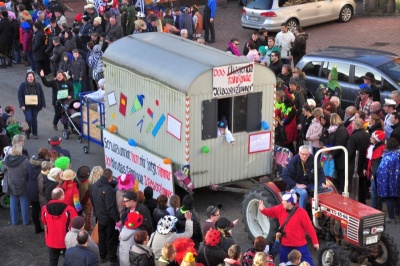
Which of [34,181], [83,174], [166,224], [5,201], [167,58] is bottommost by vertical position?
[5,201]

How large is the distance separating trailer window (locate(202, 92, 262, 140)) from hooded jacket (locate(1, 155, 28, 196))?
310 cm

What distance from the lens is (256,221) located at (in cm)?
1381

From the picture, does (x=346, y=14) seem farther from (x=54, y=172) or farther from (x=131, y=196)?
(x=131, y=196)

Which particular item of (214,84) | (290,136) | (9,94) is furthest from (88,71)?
(214,84)

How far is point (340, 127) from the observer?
1522 cm

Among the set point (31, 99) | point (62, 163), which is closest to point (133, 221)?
point (62, 163)

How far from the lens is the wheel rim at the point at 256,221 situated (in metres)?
13.7

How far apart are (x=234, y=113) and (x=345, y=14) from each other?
15067 millimetres

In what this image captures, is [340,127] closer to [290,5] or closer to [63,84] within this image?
[63,84]

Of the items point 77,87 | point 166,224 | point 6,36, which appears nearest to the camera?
point 166,224

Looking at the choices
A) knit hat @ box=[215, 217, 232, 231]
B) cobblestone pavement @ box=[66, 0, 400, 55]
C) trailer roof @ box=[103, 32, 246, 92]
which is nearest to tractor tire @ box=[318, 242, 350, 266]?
knit hat @ box=[215, 217, 232, 231]

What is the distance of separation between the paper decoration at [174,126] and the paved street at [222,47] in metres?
1.55

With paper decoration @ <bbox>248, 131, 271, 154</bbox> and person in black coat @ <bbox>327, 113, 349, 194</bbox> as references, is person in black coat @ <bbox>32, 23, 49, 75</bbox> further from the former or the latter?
person in black coat @ <bbox>327, 113, 349, 194</bbox>

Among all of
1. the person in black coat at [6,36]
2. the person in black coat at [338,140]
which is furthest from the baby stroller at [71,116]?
the person in black coat at [6,36]
